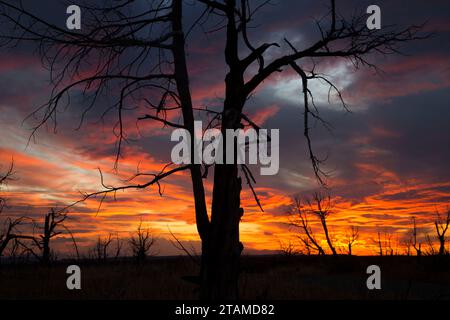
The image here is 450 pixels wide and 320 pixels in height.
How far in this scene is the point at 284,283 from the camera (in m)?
15.6

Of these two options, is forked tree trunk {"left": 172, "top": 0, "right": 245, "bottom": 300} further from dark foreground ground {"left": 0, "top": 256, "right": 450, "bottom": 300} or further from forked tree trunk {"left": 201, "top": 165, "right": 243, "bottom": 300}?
dark foreground ground {"left": 0, "top": 256, "right": 450, "bottom": 300}

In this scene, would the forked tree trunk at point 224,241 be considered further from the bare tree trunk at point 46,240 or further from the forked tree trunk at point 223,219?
the bare tree trunk at point 46,240

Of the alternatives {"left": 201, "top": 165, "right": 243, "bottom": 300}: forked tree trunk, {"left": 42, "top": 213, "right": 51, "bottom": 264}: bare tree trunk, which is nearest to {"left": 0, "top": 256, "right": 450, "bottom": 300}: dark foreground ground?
{"left": 201, "top": 165, "right": 243, "bottom": 300}: forked tree trunk

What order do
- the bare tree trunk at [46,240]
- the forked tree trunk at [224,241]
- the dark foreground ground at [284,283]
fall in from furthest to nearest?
the bare tree trunk at [46,240], the dark foreground ground at [284,283], the forked tree trunk at [224,241]

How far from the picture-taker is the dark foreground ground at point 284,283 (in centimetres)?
1209

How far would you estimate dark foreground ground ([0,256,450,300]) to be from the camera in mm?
12086

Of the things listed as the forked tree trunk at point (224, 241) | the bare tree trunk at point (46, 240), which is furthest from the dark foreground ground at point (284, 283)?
the bare tree trunk at point (46, 240)

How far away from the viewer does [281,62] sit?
772cm

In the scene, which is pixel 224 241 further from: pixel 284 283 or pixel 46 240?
pixel 46 240

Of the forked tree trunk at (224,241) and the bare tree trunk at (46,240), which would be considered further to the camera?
the bare tree trunk at (46,240)

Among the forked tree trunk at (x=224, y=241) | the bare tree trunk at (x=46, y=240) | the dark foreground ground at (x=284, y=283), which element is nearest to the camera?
the forked tree trunk at (x=224, y=241)

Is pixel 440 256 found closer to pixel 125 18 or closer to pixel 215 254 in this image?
pixel 215 254
